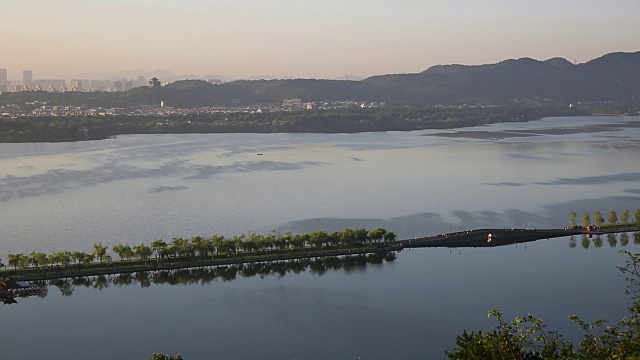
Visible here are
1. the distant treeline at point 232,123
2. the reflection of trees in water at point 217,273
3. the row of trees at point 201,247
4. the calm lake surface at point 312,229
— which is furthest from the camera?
the distant treeline at point 232,123

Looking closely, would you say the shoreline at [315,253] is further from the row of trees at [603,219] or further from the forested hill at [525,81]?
the forested hill at [525,81]

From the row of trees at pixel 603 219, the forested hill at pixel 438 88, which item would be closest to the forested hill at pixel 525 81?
the forested hill at pixel 438 88

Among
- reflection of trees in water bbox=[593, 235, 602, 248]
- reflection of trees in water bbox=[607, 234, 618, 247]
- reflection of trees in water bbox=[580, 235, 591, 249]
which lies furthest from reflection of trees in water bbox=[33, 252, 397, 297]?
reflection of trees in water bbox=[607, 234, 618, 247]

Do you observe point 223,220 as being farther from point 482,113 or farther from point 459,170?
point 482,113

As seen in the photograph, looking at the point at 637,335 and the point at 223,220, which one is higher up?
the point at 637,335

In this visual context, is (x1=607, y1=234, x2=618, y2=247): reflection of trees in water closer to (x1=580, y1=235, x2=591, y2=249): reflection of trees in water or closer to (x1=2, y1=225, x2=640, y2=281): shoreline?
(x1=2, y1=225, x2=640, y2=281): shoreline

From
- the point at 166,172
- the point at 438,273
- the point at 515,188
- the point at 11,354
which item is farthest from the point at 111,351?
the point at 166,172
